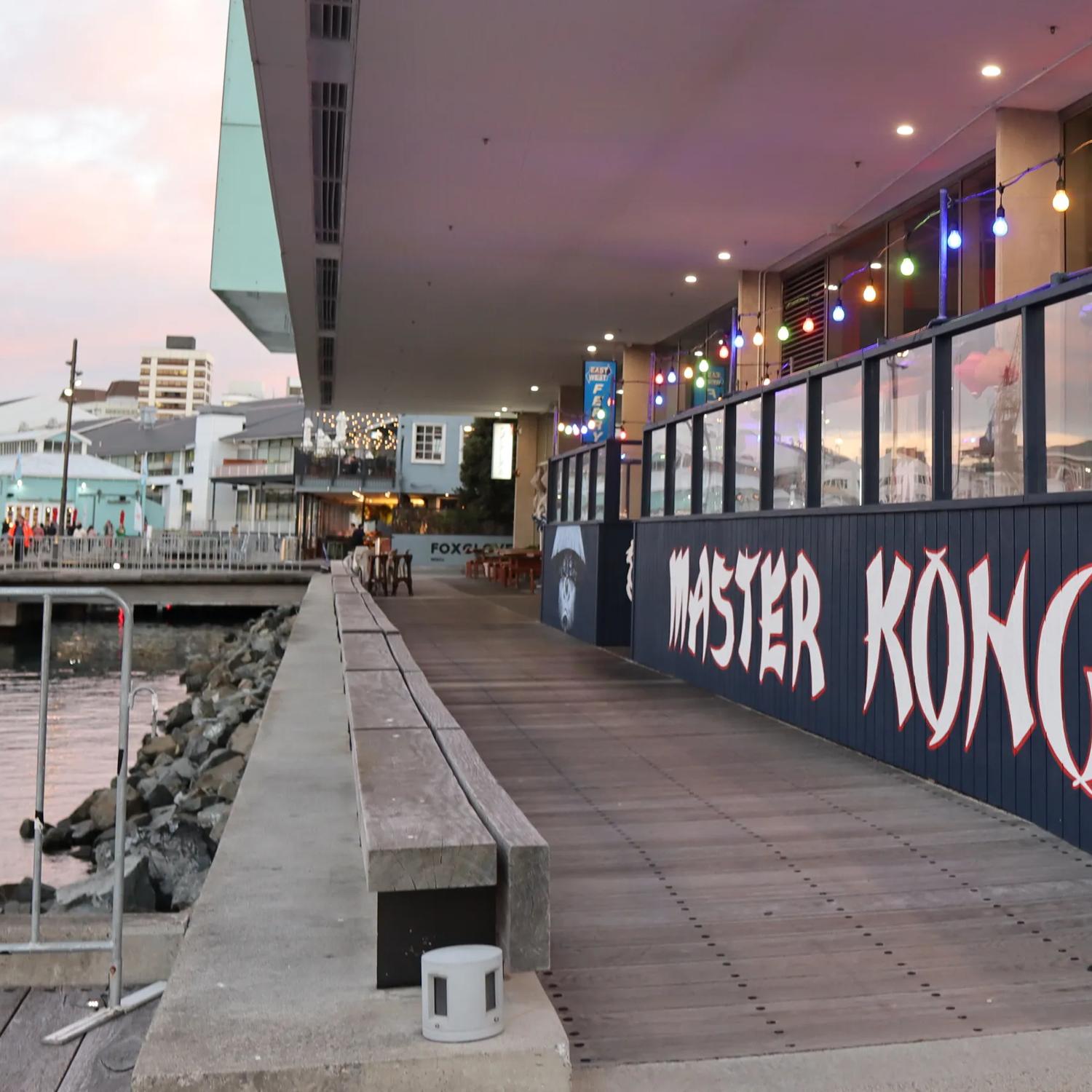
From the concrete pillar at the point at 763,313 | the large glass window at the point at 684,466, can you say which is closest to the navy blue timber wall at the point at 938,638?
the large glass window at the point at 684,466

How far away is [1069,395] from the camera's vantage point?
190 inches

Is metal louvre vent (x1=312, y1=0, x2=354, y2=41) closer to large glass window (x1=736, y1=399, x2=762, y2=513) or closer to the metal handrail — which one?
large glass window (x1=736, y1=399, x2=762, y2=513)

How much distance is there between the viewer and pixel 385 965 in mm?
2783

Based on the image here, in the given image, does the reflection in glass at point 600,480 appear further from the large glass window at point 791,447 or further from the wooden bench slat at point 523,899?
the wooden bench slat at point 523,899

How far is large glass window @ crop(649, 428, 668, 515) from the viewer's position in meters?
10.7

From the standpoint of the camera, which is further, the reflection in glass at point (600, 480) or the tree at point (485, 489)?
the tree at point (485, 489)

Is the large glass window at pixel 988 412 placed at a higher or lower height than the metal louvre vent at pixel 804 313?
lower

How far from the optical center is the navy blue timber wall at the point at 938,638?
465 centimetres

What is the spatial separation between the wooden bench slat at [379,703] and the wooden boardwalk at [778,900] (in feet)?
2.71

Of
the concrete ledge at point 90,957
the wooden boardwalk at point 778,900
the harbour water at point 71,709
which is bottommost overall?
Result: the harbour water at point 71,709

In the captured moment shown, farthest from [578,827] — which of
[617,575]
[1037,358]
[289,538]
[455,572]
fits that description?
[455,572]

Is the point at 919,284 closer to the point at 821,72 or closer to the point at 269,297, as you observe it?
the point at 821,72

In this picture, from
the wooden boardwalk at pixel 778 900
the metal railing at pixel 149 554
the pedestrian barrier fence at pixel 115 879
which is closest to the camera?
the wooden boardwalk at pixel 778 900

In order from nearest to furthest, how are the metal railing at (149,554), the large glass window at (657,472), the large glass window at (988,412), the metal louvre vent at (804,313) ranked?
the large glass window at (988,412), the large glass window at (657,472), the metal louvre vent at (804,313), the metal railing at (149,554)
